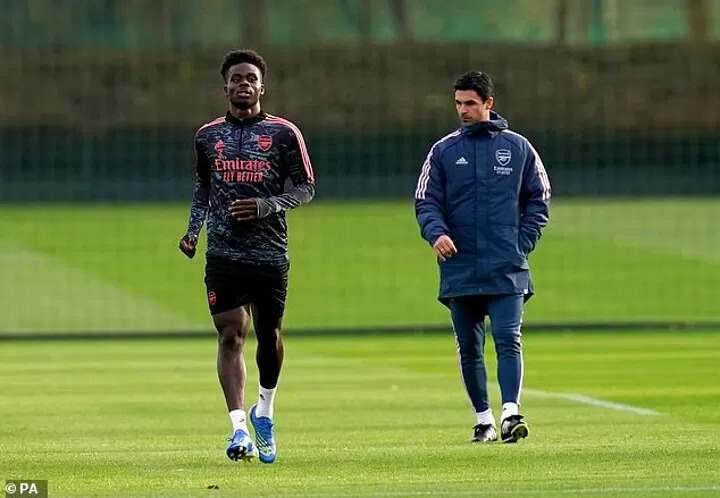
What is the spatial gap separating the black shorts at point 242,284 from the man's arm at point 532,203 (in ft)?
5.13

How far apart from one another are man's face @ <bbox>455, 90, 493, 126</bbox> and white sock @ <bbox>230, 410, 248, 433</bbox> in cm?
222

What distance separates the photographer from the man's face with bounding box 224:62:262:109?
11211mm

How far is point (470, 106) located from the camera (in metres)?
12.0

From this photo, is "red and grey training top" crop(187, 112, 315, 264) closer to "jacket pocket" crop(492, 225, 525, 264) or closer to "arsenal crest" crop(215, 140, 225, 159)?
"arsenal crest" crop(215, 140, 225, 159)

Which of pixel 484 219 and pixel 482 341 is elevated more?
pixel 484 219

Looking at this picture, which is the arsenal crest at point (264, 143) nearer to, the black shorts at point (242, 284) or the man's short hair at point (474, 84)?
the black shorts at point (242, 284)

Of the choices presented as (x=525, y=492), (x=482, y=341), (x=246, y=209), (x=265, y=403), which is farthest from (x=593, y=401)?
(x=525, y=492)

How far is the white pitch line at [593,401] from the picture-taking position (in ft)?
46.7

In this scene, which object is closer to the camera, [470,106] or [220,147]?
[220,147]

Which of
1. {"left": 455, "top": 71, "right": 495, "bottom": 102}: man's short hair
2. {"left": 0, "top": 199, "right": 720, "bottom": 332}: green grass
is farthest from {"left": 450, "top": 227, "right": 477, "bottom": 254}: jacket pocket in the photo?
{"left": 0, "top": 199, "right": 720, "bottom": 332}: green grass

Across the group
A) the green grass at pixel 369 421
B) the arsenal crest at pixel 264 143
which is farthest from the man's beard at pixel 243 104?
the green grass at pixel 369 421

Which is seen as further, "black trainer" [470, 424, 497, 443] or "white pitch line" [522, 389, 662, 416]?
"white pitch line" [522, 389, 662, 416]

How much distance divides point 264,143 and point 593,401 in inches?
186

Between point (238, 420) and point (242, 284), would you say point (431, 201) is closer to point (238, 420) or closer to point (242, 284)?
point (242, 284)
